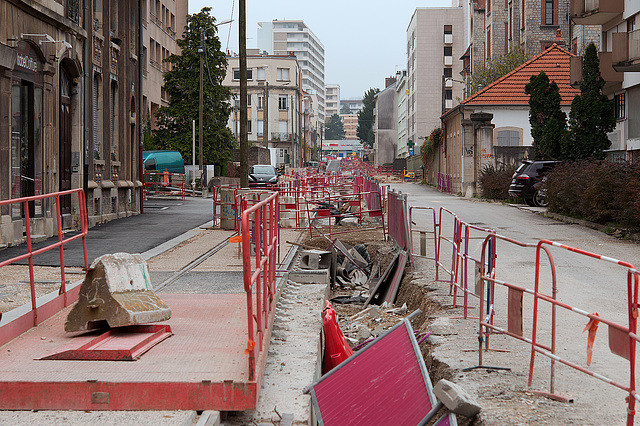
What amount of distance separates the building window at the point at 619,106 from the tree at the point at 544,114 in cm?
373

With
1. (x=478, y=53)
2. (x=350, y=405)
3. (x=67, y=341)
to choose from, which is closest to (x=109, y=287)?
(x=67, y=341)

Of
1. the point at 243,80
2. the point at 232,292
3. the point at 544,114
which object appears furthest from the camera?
the point at 544,114

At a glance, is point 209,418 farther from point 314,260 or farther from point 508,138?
point 508,138

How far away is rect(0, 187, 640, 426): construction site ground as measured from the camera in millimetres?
4902

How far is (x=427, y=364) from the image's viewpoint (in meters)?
7.10

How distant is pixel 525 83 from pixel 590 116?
15466 mm

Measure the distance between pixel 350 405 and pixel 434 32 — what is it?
294ft

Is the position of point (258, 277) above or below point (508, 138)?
below

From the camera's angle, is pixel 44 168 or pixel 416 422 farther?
pixel 44 168

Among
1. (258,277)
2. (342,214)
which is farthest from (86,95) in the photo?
(258,277)

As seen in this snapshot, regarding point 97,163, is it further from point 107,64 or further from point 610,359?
point 610,359

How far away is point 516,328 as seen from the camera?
19.7 feet

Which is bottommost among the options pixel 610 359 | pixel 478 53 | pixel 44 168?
pixel 610 359

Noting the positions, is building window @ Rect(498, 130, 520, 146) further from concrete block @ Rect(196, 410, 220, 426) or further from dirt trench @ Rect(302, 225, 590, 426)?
concrete block @ Rect(196, 410, 220, 426)
